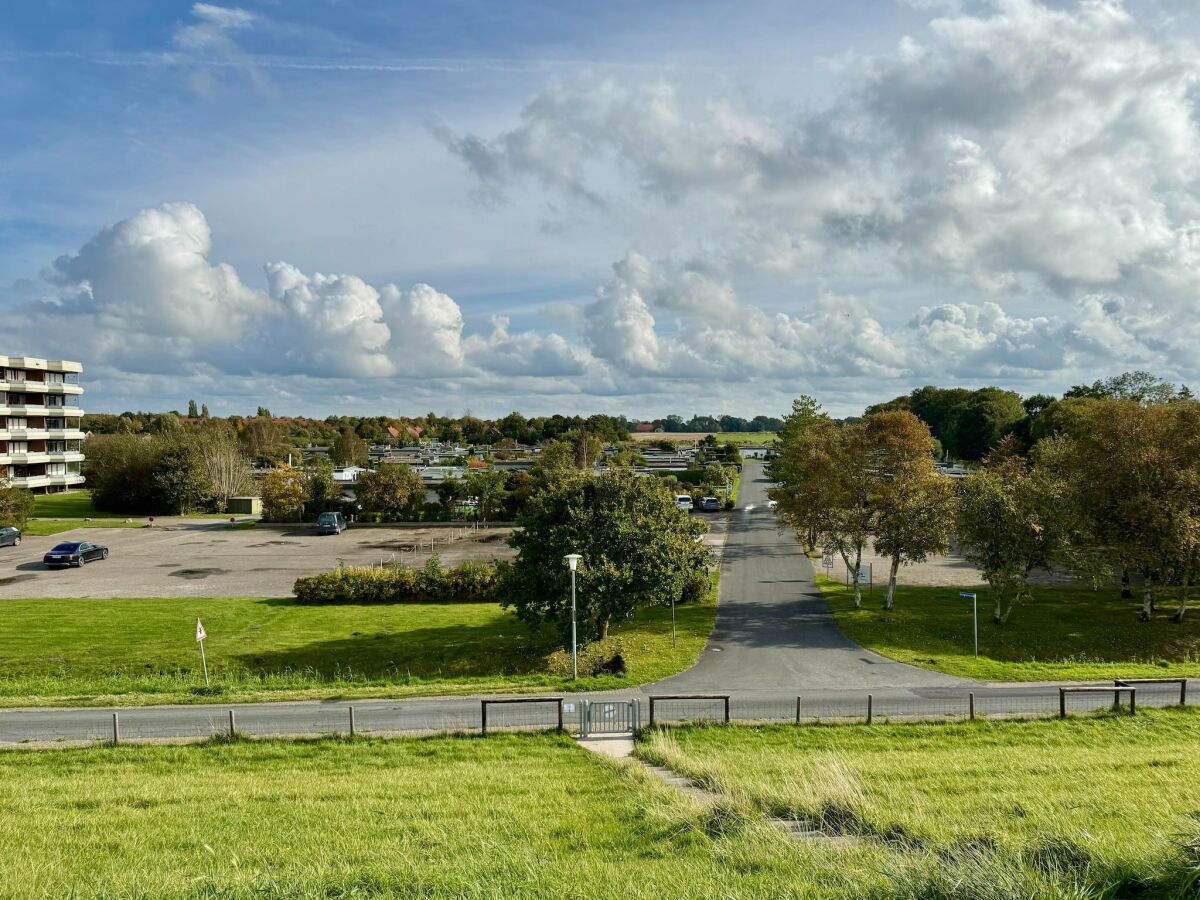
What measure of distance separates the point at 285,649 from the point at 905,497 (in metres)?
25.5

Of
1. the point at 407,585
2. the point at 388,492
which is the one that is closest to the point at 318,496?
the point at 388,492

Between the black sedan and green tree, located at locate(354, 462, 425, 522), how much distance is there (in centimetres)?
2052

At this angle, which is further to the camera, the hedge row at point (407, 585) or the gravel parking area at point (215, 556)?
the gravel parking area at point (215, 556)

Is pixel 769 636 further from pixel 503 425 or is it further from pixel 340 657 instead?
pixel 503 425

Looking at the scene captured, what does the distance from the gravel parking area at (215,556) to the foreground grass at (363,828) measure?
77.5ft

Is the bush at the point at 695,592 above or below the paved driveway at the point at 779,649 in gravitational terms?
above

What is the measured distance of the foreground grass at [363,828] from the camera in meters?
8.16

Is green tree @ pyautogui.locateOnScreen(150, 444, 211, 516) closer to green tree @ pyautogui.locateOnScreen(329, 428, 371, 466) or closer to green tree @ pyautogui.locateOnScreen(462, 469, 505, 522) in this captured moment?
green tree @ pyautogui.locateOnScreen(462, 469, 505, 522)

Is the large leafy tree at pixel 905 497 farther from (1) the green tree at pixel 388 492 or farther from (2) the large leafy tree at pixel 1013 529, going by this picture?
(1) the green tree at pixel 388 492

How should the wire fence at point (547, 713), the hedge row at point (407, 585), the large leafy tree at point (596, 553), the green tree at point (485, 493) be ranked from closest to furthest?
1. the wire fence at point (547, 713)
2. the large leafy tree at point (596, 553)
3. the hedge row at point (407, 585)
4. the green tree at point (485, 493)

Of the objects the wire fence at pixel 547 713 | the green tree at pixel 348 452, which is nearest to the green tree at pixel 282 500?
the green tree at pixel 348 452

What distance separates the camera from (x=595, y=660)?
84.6 feet

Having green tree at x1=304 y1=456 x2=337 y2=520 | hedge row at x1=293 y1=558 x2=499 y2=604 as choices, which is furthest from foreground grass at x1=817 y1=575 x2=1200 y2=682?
green tree at x1=304 y1=456 x2=337 y2=520

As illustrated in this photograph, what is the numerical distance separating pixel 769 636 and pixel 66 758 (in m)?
22.0
